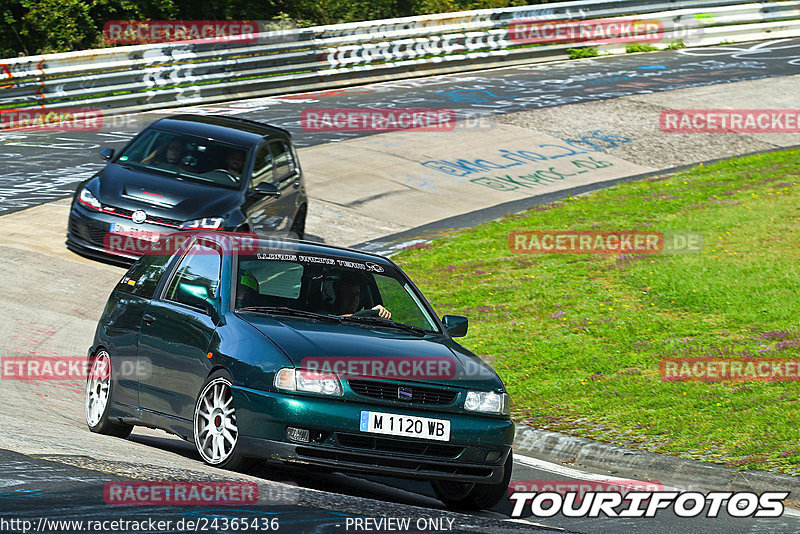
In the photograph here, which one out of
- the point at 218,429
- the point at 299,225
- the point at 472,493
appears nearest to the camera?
the point at 218,429

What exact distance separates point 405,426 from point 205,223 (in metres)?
7.69

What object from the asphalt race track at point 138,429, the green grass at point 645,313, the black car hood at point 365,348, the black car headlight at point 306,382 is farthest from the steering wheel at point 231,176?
the black car headlight at point 306,382

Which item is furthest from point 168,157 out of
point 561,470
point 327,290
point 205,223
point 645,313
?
point 561,470

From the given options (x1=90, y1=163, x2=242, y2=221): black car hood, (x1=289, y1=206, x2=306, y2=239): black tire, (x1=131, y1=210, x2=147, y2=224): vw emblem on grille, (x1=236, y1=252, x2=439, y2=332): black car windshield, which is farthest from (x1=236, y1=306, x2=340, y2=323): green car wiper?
(x1=289, y1=206, x2=306, y2=239): black tire

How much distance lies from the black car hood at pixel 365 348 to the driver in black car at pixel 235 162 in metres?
7.70

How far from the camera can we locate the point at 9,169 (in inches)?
744

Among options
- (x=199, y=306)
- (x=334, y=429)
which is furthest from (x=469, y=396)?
(x=199, y=306)

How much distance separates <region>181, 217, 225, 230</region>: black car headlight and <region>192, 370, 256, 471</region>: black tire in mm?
6877

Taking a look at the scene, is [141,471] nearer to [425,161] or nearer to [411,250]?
[411,250]

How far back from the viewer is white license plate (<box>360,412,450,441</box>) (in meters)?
6.61

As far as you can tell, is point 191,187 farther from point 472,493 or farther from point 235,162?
Result: point 472,493

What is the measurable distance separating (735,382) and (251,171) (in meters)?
7.29

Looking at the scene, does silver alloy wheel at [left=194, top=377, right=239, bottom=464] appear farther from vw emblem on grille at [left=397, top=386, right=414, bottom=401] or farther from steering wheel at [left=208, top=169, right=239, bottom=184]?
steering wheel at [left=208, top=169, right=239, bottom=184]

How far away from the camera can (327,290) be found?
7902 millimetres
